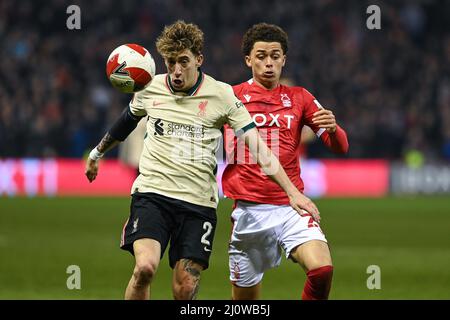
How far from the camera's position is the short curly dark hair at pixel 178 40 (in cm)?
654

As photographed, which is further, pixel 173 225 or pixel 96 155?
pixel 96 155

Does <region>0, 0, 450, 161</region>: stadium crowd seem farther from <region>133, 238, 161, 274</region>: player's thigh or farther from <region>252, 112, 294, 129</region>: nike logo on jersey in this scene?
<region>133, 238, 161, 274</region>: player's thigh

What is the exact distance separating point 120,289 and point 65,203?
35.2 feet

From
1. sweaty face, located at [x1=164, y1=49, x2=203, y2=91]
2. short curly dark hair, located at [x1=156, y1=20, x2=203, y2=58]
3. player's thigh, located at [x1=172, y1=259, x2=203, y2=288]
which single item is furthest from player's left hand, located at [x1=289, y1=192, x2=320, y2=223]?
short curly dark hair, located at [x1=156, y1=20, x2=203, y2=58]

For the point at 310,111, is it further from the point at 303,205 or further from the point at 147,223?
the point at 147,223

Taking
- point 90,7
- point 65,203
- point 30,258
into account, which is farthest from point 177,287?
point 90,7

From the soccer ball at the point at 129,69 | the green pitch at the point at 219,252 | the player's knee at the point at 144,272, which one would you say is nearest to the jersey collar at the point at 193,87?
the soccer ball at the point at 129,69

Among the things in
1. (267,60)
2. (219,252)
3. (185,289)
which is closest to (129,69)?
(267,60)

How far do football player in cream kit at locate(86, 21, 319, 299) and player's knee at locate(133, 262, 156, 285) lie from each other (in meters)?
0.26

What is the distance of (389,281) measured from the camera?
10328mm

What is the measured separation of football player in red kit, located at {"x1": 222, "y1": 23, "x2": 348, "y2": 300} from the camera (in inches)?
281

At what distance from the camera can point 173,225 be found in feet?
21.6

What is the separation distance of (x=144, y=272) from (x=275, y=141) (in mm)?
1588

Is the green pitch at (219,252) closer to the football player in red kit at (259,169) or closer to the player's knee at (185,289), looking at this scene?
the football player in red kit at (259,169)
